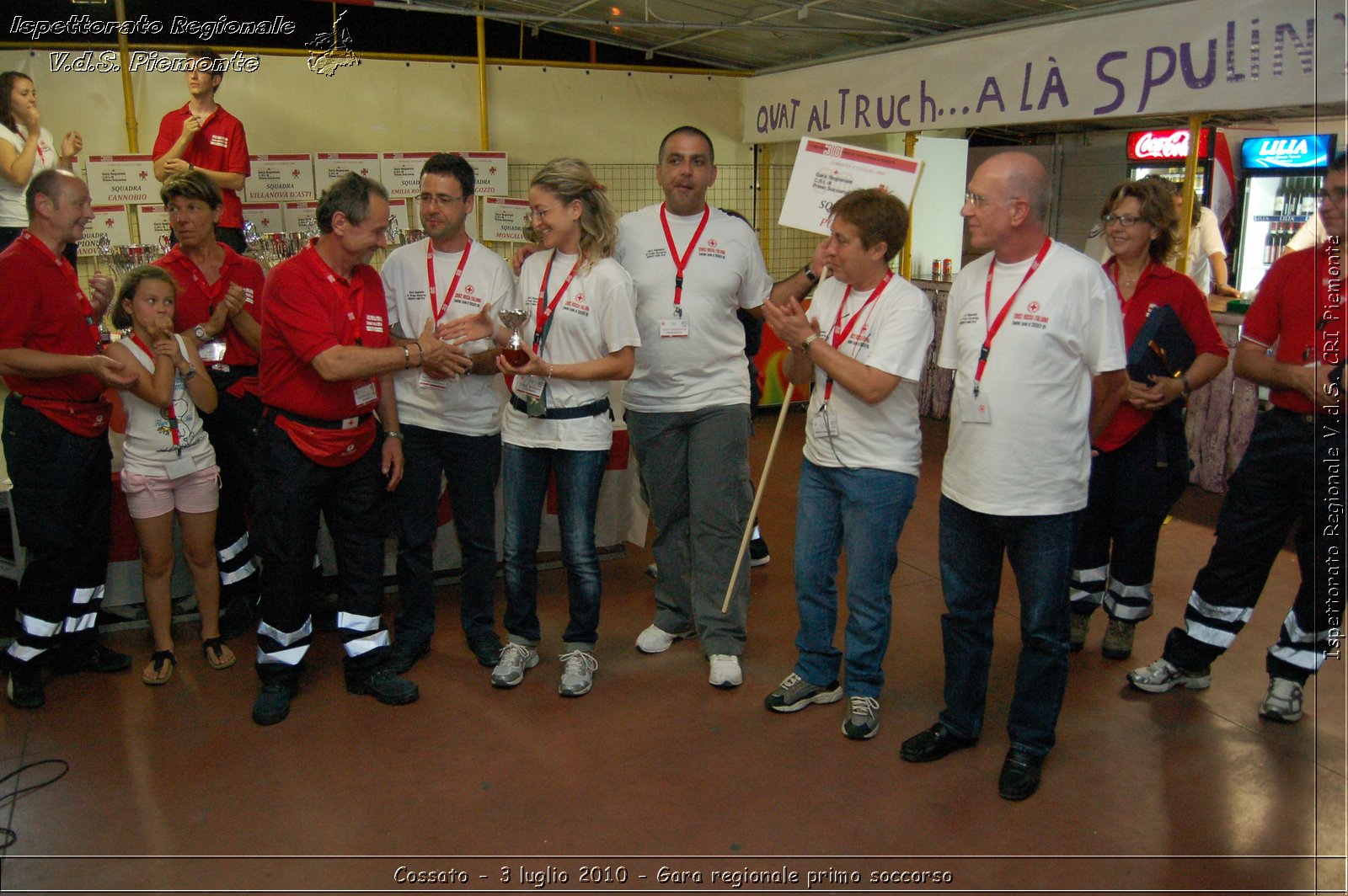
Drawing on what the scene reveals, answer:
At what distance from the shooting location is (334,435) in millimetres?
3172

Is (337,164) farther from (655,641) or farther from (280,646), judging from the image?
(655,641)

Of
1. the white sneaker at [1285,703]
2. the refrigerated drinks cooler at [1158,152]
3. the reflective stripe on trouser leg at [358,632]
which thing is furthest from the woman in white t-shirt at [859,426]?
the refrigerated drinks cooler at [1158,152]

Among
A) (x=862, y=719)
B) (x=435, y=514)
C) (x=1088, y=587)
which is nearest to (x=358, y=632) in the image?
(x=435, y=514)

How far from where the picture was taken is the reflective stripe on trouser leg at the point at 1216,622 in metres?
3.27

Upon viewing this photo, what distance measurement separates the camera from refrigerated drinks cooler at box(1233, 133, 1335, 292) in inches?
376

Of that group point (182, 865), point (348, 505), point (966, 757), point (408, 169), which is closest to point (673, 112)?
point (408, 169)

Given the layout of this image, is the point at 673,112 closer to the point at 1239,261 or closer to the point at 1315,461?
the point at 1239,261

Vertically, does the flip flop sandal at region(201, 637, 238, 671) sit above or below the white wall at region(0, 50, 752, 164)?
below

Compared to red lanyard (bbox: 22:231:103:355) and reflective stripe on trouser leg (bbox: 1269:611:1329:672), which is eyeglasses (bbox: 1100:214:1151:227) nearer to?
reflective stripe on trouser leg (bbox: 1269:611:1329:672)

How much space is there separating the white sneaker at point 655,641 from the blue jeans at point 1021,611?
3.74ft

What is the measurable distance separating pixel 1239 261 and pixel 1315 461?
8174mm

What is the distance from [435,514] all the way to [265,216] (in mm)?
4765

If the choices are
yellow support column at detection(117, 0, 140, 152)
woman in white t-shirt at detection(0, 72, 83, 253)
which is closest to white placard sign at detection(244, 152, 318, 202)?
yellow support column at detection(117, 0, 140, 152)

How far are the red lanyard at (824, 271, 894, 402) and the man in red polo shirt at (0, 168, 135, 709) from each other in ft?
7.45
